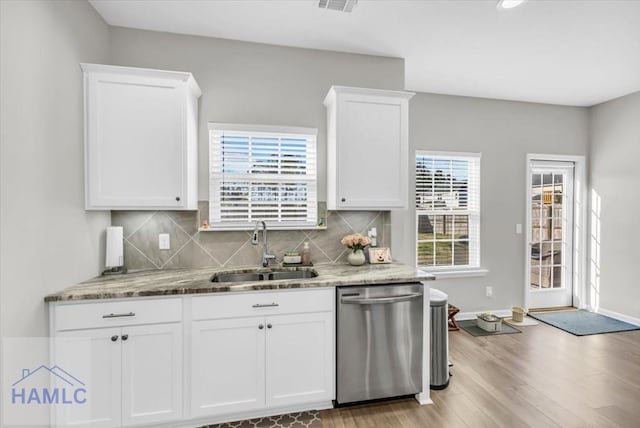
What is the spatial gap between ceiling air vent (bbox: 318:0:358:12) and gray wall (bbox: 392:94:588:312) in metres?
1.90

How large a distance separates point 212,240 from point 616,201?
5.10 meters

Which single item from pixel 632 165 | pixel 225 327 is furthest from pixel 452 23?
pixel 632 165

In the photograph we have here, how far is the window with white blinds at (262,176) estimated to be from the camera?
8.76 ft

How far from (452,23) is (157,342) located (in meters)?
3.16

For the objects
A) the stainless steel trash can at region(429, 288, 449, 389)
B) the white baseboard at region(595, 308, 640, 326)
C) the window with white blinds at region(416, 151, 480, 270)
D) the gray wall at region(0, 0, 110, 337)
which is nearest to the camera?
the gray wall at region(0, 0, 110, 337)

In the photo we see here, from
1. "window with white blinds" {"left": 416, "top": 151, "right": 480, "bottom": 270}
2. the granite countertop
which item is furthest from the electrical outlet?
"window with white blinds" {"left": 416, "top": 151, "right": 480, "bottom": 270}

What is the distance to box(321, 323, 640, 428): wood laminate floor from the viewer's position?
2.13m

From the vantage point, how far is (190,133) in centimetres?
241

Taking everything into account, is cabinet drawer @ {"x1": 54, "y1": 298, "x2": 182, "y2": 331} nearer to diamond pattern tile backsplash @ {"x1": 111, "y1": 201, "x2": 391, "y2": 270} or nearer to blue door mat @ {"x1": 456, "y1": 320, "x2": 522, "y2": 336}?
diamond pattern tile backsplash @ {"x1": 111, "y1": 201, "x2": 391, "y2": 270}

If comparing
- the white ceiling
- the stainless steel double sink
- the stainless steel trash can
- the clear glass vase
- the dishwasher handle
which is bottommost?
the stainless steel trash can

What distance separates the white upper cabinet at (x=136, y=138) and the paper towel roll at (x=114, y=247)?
0.85 ft

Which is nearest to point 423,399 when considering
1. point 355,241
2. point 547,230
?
point 355,241

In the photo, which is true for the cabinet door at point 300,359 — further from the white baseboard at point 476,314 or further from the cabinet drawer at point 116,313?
the white baseboard at point 476,314
